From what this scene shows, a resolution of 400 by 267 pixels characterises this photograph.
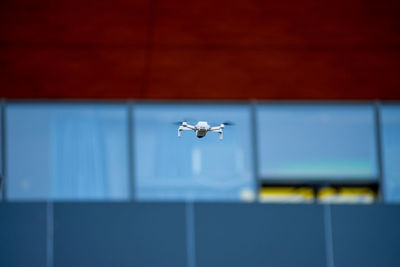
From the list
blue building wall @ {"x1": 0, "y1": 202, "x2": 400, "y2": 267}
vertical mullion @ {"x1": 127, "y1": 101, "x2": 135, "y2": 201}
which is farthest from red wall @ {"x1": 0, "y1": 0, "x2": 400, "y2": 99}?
blue building wall @ {"x1": 0, "y1": 202, "x2": 400, "y2": 267}

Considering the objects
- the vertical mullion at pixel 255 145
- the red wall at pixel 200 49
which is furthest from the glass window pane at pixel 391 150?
the vertical mullion at pixel 255 145

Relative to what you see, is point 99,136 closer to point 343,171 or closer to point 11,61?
point 11,61

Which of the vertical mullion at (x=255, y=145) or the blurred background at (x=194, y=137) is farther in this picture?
the vertical mullion at (x=255, y=145)

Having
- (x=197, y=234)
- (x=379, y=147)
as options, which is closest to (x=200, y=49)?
(x=197, y=234)

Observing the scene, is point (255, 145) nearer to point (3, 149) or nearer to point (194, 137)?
point (194, 137)

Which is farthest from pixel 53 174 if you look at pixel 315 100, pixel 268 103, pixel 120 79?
pixel 315 100

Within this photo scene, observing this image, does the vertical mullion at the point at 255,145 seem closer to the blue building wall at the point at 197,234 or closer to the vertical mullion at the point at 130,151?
the blue building wall at the point at 197,234

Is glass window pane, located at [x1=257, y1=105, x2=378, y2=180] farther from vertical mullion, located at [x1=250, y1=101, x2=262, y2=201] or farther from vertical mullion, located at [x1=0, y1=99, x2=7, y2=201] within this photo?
vertical mullion, located at [x1=0, y1=99, x2=7, y2=201]

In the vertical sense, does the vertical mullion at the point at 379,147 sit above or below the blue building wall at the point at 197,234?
above
